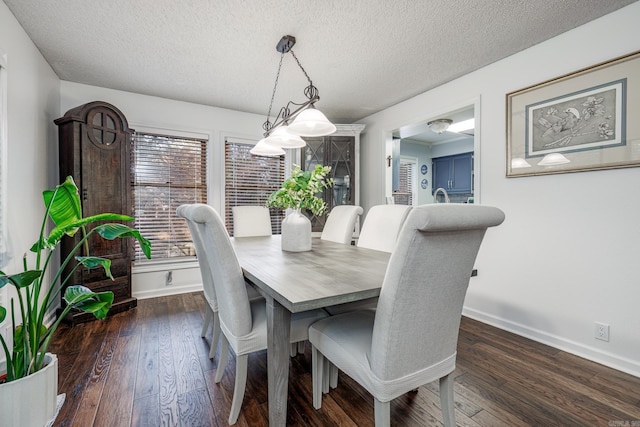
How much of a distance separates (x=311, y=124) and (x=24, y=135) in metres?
2.34

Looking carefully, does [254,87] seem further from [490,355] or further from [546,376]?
[546,376]

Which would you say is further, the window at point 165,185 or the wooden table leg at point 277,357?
the window at point 165,185

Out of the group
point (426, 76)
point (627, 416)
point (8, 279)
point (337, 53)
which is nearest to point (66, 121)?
point (8, 279)

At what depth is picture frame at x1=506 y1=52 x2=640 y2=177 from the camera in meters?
1.97

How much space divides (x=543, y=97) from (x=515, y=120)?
0.83 ft

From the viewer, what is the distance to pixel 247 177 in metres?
4.25

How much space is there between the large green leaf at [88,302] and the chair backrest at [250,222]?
184 centimetres

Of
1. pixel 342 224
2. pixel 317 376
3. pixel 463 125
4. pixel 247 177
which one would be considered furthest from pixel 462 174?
pixel 317 376

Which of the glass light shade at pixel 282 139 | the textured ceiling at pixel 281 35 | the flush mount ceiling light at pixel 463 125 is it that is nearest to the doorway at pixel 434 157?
the flush mount ceiling light at pixel 463 125

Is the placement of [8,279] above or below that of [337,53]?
below

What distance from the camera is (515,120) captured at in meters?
2.58

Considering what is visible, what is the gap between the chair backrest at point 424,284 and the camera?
94cm

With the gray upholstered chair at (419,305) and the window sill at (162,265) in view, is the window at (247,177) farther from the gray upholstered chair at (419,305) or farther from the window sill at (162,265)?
the gray upholstered chair at (419,305)

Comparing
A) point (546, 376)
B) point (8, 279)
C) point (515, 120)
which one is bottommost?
point (546, 376)
